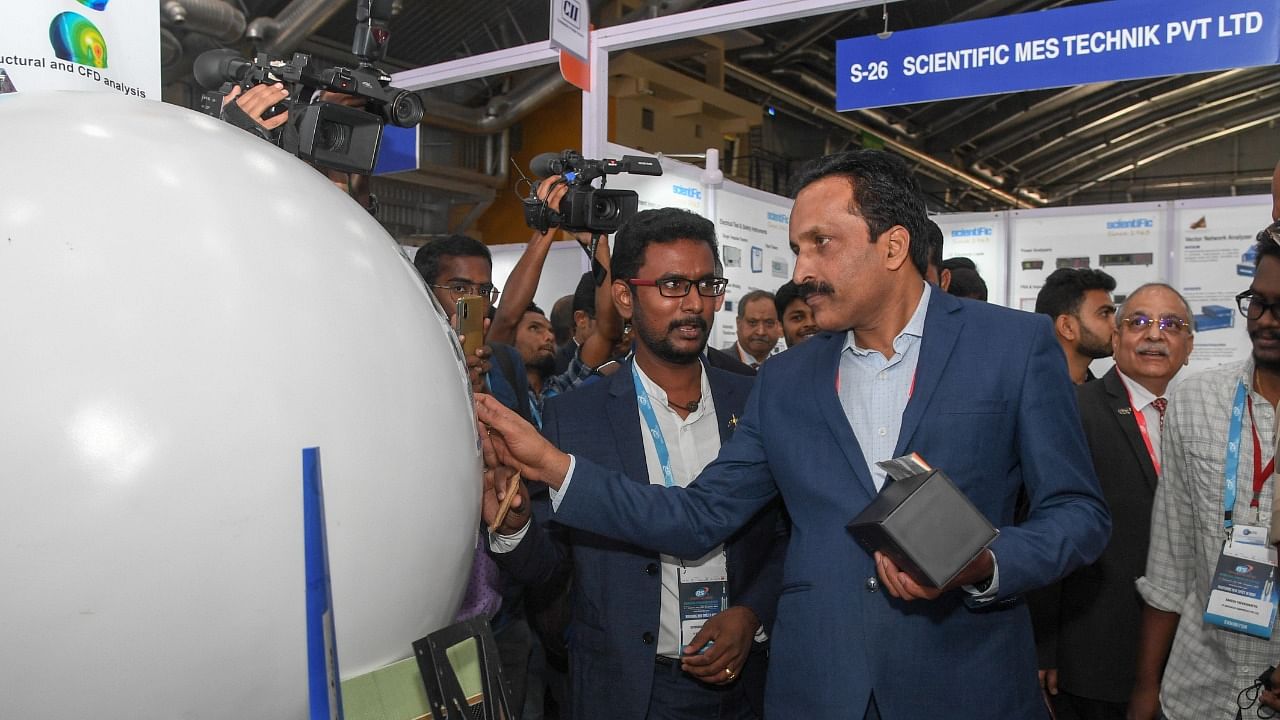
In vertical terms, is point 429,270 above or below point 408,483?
above

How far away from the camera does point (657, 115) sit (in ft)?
33.0

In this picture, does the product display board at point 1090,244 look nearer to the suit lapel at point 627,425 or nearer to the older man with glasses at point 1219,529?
the older man with glasses at point 1219,529

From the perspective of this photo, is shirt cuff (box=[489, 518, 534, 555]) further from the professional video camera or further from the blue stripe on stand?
the blue stripe on stand

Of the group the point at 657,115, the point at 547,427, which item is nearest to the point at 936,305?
the point at 547,427

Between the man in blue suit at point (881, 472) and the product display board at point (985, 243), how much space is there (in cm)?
550

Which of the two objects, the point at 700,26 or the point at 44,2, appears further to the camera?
the point at 700,26

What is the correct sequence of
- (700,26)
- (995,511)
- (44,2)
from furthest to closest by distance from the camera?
(700,26)
(44,2)
(995,511)

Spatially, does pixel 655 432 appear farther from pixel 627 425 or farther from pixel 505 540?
pixel 505 540

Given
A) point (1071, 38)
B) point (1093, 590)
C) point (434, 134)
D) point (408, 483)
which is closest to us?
point (408, 483)

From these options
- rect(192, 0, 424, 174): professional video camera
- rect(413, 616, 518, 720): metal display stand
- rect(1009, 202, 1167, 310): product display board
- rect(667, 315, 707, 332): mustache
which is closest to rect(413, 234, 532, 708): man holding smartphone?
rect(667, 315, 707, 332): mustache

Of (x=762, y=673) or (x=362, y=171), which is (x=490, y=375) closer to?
(x=762, y=673)

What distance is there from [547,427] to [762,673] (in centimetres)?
74

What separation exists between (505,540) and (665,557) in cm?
62

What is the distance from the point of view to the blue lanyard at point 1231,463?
2289 millimetres
